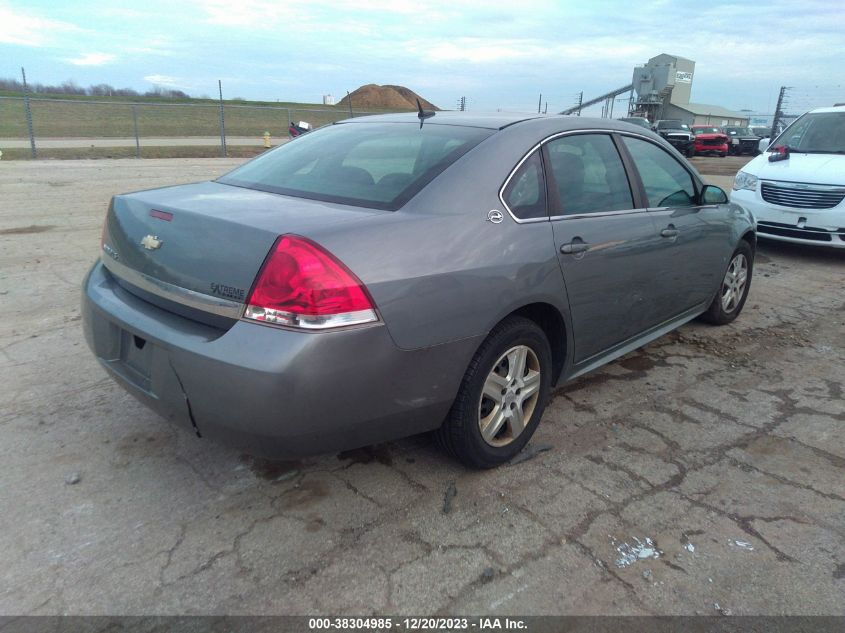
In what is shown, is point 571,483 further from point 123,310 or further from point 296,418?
point 123,310

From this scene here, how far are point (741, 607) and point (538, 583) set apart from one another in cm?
69

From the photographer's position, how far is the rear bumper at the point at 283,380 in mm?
2143

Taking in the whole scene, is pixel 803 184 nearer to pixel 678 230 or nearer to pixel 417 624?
pixel 678 230

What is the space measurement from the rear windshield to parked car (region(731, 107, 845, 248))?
5889 mm

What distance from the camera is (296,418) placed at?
220 centimetres

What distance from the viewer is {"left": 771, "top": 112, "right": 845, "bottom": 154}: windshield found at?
781 centimetres

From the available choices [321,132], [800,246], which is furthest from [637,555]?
[800,246]

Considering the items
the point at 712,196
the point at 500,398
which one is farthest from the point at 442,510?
the point at 712,196

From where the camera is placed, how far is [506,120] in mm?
3227

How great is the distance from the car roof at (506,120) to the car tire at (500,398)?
1029 mm

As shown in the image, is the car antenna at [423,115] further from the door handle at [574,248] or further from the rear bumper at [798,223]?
the rear bumper at [798,223]

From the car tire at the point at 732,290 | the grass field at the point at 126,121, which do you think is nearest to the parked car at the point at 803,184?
the car tire at the point at 732,290

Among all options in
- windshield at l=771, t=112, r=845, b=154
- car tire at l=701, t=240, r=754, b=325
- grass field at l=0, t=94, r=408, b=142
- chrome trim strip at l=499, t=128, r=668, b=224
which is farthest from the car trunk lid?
grass field at l=0, t=94, r=408, b=142

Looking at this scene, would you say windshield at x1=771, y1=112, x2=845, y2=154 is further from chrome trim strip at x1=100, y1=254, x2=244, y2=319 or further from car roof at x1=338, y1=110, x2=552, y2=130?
chrome trim strip at x1=100, y1=254, x2=244, y2=319
